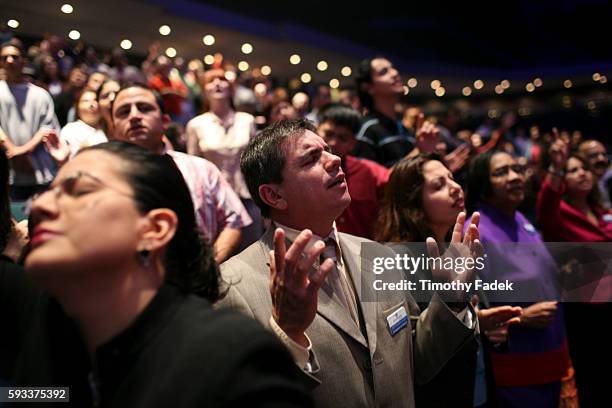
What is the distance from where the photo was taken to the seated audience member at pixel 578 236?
11.1 ft

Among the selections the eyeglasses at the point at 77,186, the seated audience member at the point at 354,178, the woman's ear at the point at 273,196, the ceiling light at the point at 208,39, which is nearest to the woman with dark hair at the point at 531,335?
the seated audience member at the point at 354,178

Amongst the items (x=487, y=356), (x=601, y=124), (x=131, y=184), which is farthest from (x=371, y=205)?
(x=601, y=124)

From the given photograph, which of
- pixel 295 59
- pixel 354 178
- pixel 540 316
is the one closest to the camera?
pixel 540 316

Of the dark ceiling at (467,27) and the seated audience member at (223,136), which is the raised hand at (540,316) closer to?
the seated audience member at (223,136)

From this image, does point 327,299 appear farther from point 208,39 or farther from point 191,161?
point 208,39

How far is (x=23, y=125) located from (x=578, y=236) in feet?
11.1

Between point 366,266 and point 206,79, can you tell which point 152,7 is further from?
point 366,266

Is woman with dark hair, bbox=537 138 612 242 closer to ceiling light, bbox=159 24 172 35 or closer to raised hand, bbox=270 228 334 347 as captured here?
raised hand, bbox=270 228 334 347

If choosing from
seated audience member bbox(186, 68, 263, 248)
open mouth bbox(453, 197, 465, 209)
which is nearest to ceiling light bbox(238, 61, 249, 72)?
seated audience member bbox(186, 68, 263, 248)

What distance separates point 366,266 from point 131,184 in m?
0.83

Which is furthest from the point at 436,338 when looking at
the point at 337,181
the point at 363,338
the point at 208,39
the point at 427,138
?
the point at 208,39

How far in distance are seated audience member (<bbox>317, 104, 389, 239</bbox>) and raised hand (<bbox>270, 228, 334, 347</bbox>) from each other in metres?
1.71

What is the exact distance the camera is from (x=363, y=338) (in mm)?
1626

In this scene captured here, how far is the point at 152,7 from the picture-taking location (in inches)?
226
